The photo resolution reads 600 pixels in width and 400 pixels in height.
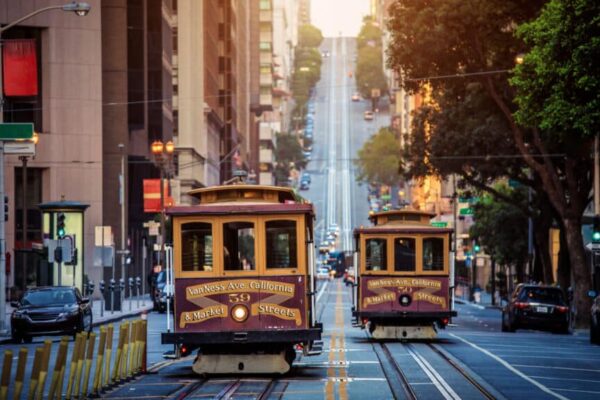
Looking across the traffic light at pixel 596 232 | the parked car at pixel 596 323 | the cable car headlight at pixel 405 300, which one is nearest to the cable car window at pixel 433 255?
the cable car headlight at pixel 405 300

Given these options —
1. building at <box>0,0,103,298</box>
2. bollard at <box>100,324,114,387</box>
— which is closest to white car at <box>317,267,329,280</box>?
building at <box>0,0,103,298</box>

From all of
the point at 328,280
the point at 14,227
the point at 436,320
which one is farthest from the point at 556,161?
the point at 328,280

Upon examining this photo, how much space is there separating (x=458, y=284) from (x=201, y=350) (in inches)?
3844

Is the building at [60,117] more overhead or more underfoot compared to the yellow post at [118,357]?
more overhead

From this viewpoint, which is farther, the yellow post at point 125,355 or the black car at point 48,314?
the black car at point 48,314

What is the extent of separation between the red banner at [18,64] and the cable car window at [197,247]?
1608cm

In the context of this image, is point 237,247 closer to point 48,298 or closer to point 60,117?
point 48,298

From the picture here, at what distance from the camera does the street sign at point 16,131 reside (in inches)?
1355

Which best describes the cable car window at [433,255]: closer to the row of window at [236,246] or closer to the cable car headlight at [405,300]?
the cable car headlight at [405,300]

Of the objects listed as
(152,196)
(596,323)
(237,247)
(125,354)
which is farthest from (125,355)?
(152,196)

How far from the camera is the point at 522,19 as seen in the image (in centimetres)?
4981

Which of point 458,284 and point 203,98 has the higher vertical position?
point 203,98

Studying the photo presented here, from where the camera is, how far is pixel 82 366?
2283cm

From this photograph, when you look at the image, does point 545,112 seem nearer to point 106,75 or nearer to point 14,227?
point 14,227
